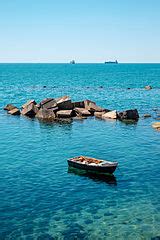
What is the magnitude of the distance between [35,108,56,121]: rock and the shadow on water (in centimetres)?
2726

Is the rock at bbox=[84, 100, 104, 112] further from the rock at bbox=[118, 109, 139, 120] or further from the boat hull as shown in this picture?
the boat hull

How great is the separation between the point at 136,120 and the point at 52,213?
38.3 metres

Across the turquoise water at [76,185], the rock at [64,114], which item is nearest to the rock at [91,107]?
the rock at [64,114]

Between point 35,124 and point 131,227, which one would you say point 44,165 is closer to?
point 131,227

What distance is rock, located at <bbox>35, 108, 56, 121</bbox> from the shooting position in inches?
2522

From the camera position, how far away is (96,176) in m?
36.1

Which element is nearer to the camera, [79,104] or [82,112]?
[82,112]

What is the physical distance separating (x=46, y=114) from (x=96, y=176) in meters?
30.1

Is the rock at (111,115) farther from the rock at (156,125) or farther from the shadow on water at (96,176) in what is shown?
the shadow on water at (96,176)

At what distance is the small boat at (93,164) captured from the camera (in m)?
35.3

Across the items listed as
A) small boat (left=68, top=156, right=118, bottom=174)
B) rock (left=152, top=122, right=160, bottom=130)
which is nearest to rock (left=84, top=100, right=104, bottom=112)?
rock (left=152, top=122, right=160, bottom=130)

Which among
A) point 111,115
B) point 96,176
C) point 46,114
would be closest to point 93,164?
point 96,176

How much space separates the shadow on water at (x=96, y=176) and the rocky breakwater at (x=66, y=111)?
27046 mm

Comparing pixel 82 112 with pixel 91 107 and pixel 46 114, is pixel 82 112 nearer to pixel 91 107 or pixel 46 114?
pixel 91 107
